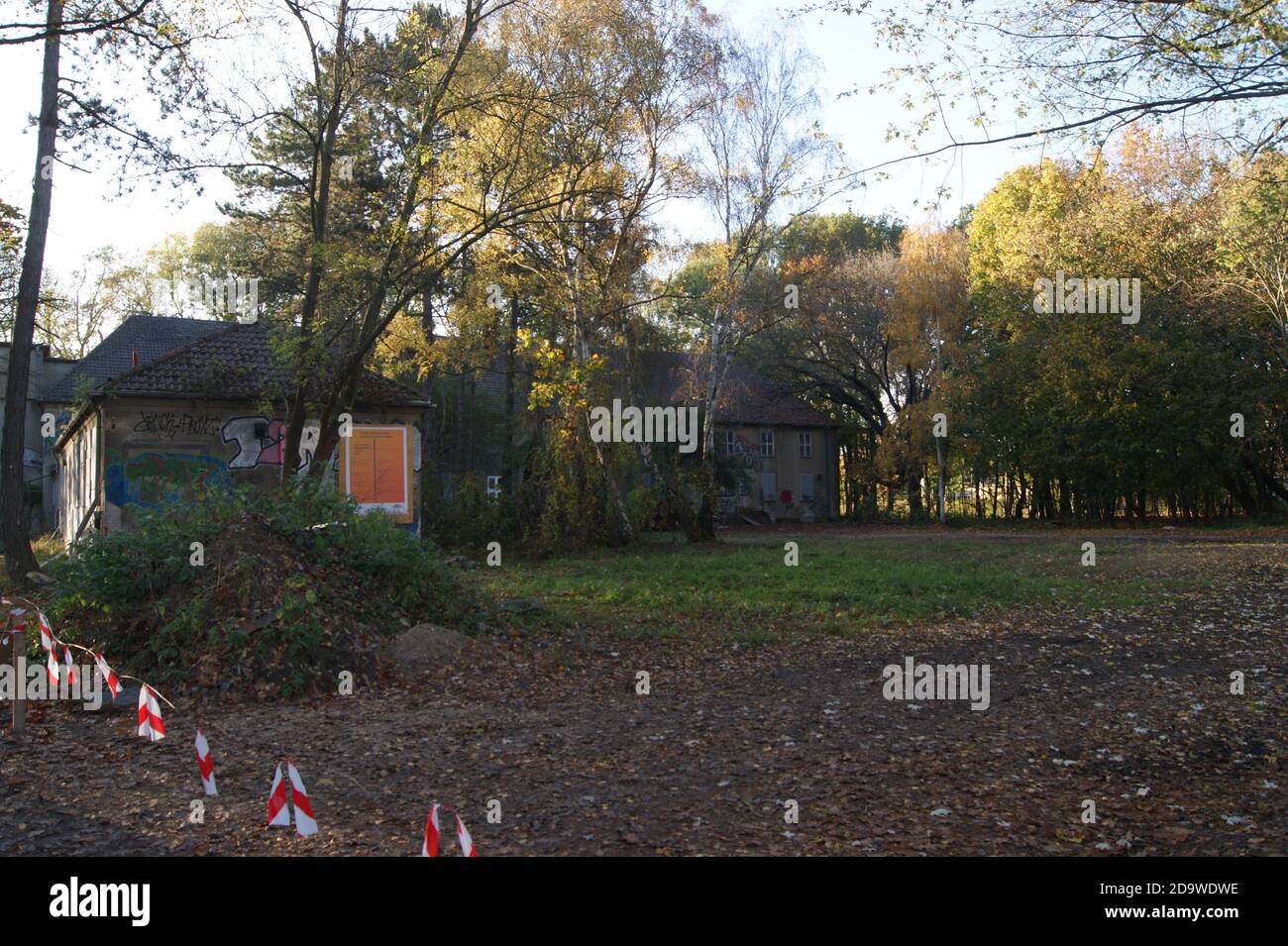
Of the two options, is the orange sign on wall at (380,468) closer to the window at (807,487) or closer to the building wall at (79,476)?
the building wall at (79,476)

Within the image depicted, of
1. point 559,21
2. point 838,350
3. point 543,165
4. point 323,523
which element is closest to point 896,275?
point 838,350

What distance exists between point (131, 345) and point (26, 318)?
2544 centimetres

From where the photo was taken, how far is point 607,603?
14.4 m

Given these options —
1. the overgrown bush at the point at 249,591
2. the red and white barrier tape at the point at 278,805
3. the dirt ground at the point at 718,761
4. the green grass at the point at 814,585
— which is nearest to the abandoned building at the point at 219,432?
the green grass at the point at 814,585

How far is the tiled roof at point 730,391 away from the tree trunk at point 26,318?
16155 millimetres

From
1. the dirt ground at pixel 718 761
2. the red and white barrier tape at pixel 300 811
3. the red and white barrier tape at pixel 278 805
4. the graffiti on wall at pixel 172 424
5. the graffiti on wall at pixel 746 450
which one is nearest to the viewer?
the red and white barrier tape at pixel 300 811

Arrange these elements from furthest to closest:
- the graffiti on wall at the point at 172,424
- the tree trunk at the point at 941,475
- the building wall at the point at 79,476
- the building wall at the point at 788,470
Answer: the building wall at the point at 788,470
the tree trunk at the point at 941,475
the building wall at the point at 79,476
the graffiti on wall at the point at 172,424

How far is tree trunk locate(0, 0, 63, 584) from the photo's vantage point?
15.1m

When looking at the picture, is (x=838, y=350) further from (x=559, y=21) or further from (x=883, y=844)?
(x=883, y=844)

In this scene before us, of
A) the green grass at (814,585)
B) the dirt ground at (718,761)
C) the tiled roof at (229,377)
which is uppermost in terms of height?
the tiled roof at (229,377)

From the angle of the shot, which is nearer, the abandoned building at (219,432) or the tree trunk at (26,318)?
the tree trunk at (26,318)

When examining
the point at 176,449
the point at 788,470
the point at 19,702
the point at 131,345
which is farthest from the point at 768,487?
the point at 19,702

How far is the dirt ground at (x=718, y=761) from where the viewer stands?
5219 mm

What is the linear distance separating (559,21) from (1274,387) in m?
23.3
